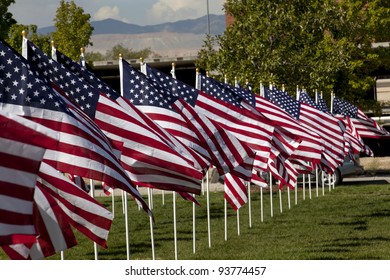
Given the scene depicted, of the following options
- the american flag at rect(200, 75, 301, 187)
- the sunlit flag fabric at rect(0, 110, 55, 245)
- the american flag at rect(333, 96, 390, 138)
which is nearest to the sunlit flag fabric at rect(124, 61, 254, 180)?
the american flag at rect(200, 75, 301, 187)

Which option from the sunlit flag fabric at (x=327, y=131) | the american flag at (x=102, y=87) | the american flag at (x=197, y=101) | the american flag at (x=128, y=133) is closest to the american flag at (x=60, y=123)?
the american flag at (x=128, y=133)

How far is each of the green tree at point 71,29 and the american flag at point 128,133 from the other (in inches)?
1920

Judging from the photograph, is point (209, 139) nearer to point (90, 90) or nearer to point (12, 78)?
point (90, 90)

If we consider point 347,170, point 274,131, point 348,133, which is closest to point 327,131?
point 274,131

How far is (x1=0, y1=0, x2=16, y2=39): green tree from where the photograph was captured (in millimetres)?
64375

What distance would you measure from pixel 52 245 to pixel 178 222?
16.5 metres

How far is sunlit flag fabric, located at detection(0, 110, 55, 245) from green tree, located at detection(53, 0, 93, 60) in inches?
2173

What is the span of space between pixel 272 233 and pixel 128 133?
9.33 m

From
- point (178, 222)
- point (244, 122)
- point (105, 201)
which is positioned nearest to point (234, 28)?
point (105, 201)

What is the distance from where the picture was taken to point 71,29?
67.1 metres

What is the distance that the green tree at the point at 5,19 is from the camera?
211 ft

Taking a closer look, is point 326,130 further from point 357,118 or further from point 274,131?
point 357,118

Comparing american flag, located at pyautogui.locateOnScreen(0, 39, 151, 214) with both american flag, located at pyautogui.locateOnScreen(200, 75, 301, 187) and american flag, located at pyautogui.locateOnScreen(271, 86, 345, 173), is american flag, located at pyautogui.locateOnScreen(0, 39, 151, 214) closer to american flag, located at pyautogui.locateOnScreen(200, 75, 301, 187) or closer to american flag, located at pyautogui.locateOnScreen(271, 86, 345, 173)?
american flag, located at pyautogui.locateOnScreen(200, 75, 301, 187)

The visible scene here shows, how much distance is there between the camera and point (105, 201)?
121ft
